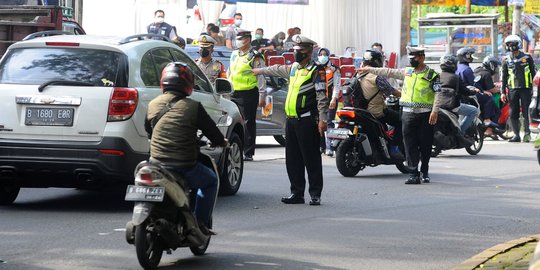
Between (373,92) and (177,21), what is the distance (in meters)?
13.5

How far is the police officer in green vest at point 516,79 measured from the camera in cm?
2411

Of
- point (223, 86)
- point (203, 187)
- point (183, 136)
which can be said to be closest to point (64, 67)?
point (223, 86)

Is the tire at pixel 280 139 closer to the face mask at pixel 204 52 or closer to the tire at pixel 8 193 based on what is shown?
the face mask at pixel 204 52

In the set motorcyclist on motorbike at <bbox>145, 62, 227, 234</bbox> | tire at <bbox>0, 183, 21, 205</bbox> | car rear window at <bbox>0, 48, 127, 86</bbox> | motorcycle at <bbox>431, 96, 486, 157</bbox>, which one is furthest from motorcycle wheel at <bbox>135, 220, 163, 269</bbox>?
motorcycle at <bbox>431, 96, 486, 157</bbox>

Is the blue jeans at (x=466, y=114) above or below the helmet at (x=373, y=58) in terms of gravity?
below

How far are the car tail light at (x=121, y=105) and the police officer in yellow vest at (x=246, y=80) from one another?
21.2 feet

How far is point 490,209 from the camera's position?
42.3ft

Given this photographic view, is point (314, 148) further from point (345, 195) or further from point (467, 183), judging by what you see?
point (467, 183)

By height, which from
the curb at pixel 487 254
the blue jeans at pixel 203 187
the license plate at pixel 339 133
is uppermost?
the blue jeans at pixel 203 187

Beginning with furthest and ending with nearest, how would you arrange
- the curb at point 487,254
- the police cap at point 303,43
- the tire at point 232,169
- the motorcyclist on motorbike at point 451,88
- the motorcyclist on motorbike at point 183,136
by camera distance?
1. the motorcyclist on motorbike at point 451,88
2. the tire at point 232,169
3. the police cap at point 303,43
4. the motorcyclist on motorbike at point 183,136
5. the curb at point 487,254

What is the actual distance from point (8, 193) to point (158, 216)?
414cm

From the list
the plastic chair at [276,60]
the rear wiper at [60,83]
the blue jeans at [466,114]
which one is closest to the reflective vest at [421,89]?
the blue jeans at [466,114]

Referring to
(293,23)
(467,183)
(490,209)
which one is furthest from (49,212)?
(293,23)

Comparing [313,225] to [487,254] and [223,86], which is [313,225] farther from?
[223,86]
